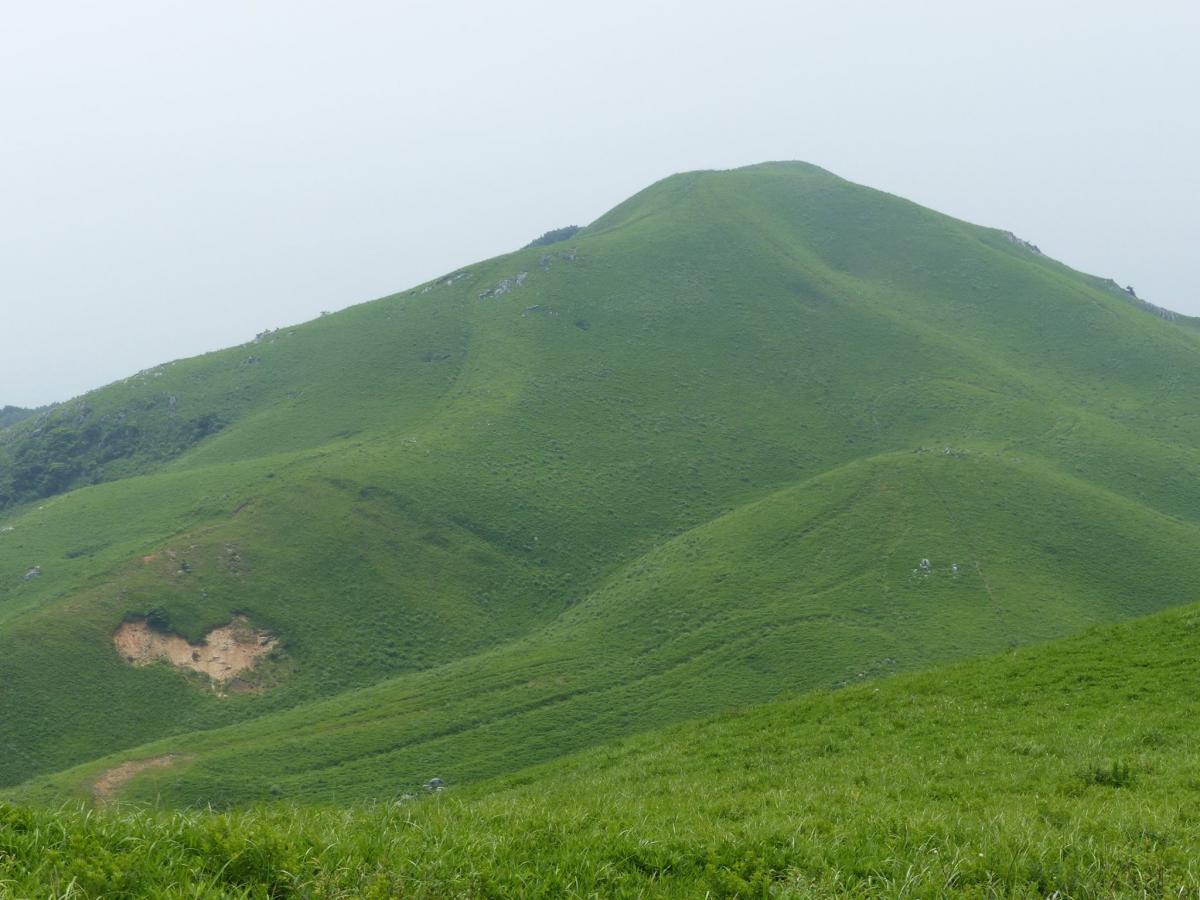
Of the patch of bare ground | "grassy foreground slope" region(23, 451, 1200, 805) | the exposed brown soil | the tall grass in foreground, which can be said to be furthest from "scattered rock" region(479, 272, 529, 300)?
the tall grass in foreground

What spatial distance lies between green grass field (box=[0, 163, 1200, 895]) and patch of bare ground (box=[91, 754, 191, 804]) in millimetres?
749

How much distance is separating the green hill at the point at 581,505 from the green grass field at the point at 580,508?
429mm

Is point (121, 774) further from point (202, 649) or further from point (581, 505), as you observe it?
point (581, 505)

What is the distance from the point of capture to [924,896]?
932 cm

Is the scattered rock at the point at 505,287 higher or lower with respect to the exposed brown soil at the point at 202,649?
higher

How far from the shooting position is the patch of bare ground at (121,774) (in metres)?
49.7

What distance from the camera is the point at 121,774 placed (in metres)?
53.1

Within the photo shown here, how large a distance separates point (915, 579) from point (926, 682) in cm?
4801

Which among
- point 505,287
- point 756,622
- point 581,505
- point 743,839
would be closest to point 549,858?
point 743,839

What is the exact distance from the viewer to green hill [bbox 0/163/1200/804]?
2475 inches

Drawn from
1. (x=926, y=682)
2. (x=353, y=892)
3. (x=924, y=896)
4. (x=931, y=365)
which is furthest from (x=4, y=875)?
(x=931, y=365)

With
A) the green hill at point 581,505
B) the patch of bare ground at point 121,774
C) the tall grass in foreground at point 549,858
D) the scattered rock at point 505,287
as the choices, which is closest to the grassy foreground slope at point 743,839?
the tall grass in foreground at point 549,858

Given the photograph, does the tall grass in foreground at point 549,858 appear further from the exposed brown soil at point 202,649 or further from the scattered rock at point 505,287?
the scattered rock at point 505,287

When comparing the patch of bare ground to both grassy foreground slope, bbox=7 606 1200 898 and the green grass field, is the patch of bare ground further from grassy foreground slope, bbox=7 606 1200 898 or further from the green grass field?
grassy foreground slope, bbox=7 606 1200 898
